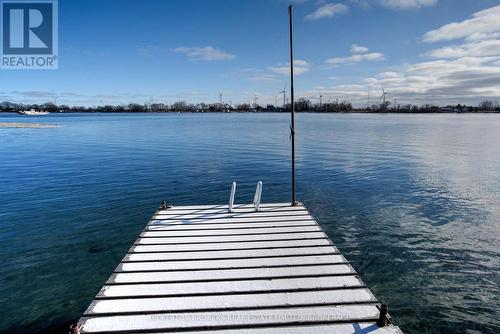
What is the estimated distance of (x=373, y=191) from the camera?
653 inches

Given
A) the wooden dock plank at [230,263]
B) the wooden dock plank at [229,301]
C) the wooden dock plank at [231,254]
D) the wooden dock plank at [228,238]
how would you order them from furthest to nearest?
1. the wooden dock plank at [228,238]
2. the wooden dock plank at [231,254]
3. the wooden dock plank at [230,263]
4. the wooden dock plank at [229,301]

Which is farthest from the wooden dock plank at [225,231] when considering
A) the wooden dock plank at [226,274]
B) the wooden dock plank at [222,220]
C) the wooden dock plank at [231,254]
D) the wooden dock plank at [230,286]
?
the wooden dock plank at [230,286]

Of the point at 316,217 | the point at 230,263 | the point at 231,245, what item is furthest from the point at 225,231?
the point at 316,217

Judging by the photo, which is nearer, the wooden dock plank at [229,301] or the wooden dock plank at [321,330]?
the wooden dock plank at [321,330]

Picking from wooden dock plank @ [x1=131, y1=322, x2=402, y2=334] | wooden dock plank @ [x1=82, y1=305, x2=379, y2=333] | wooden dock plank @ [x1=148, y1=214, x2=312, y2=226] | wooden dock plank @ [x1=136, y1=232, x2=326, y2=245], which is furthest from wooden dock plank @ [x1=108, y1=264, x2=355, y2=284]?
wooden dock plank @ [x1=148, y1=214, x2=312, y2=226]

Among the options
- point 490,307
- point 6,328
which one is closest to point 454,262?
point 490,307

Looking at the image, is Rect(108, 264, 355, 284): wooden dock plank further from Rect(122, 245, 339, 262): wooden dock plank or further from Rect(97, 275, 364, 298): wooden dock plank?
Rect(122, 245, 339, 262): wooden dock plank

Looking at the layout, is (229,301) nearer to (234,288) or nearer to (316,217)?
(234,288)

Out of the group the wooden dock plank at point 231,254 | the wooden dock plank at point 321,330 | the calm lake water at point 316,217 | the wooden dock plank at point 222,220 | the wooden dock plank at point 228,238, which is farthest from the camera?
the wooden dock plank at point 222,220

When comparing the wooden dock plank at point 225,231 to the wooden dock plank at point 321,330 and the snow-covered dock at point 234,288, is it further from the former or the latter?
the wooden dock plank at point 321,330

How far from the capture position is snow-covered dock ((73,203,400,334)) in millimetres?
4793

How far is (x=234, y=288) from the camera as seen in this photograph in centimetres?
570

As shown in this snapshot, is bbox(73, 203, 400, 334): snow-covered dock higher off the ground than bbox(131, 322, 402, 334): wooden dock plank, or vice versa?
bbox(73, 203, 400, 334): snow-covered dock

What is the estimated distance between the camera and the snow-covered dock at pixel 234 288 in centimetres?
479
